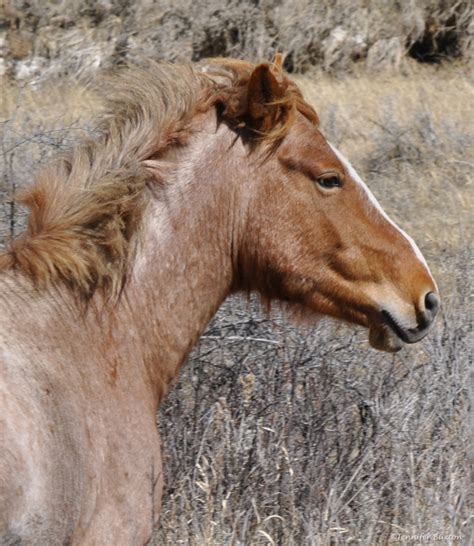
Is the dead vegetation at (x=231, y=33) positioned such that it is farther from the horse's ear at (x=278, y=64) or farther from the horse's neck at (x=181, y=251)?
the horse's neck at (x=181, y=251)

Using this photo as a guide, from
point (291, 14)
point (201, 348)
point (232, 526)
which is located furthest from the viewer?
point (291, 14)

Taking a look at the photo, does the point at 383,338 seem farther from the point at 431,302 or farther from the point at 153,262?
the point at 153,262

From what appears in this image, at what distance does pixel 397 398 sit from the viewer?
473cm

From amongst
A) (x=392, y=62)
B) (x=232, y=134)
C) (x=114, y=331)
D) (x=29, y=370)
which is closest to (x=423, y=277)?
(x=232, y=134)

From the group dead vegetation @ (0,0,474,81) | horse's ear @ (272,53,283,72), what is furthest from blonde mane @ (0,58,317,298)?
dead vegetation @ (0,0,474,81)

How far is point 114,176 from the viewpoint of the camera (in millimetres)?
3342

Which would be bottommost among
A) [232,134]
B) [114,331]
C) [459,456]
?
[459,456]

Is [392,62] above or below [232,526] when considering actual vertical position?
below

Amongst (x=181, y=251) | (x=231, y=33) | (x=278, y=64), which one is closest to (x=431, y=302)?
(x=181, y=251)

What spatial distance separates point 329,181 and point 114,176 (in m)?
0.72

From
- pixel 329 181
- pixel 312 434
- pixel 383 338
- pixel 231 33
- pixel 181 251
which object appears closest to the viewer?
pixel 181 251

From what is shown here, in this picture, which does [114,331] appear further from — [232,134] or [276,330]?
[276,330]

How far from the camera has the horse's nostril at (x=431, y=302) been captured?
3.64 m

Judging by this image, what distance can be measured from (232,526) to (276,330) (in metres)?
1.14
